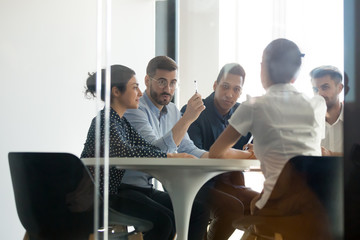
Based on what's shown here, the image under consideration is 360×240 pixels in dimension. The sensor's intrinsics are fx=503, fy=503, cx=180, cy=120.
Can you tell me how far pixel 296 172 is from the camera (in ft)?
6.32

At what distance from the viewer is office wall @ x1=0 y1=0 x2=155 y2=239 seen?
7.68ft

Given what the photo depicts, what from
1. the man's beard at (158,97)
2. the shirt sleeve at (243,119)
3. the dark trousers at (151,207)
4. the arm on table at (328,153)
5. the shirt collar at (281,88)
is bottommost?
the dark trousers at (151,207)

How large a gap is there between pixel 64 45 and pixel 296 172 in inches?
49.2

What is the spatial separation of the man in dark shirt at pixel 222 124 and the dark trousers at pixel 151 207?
11cm

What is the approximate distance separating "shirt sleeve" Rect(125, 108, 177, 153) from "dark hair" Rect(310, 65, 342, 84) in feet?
2.17

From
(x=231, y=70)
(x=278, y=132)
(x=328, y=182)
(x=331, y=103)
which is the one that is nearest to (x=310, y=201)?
(x=328, y=182)

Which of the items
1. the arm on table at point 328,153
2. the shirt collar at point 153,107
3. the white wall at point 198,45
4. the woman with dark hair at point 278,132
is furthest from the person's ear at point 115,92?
the arm on table at point 328,153

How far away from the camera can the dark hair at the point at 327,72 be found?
80.0 inches

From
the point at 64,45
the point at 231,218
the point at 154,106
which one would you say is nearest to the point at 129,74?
the point at 154,106

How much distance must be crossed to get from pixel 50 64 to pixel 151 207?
0.85 meters

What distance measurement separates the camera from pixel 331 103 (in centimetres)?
200

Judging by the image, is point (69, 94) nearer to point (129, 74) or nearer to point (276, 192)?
point (129, 74)

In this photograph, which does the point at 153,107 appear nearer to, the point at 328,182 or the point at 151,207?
the point at 151,207

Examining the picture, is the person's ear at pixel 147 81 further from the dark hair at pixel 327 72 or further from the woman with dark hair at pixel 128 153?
the dark hair at pixel 327 72
